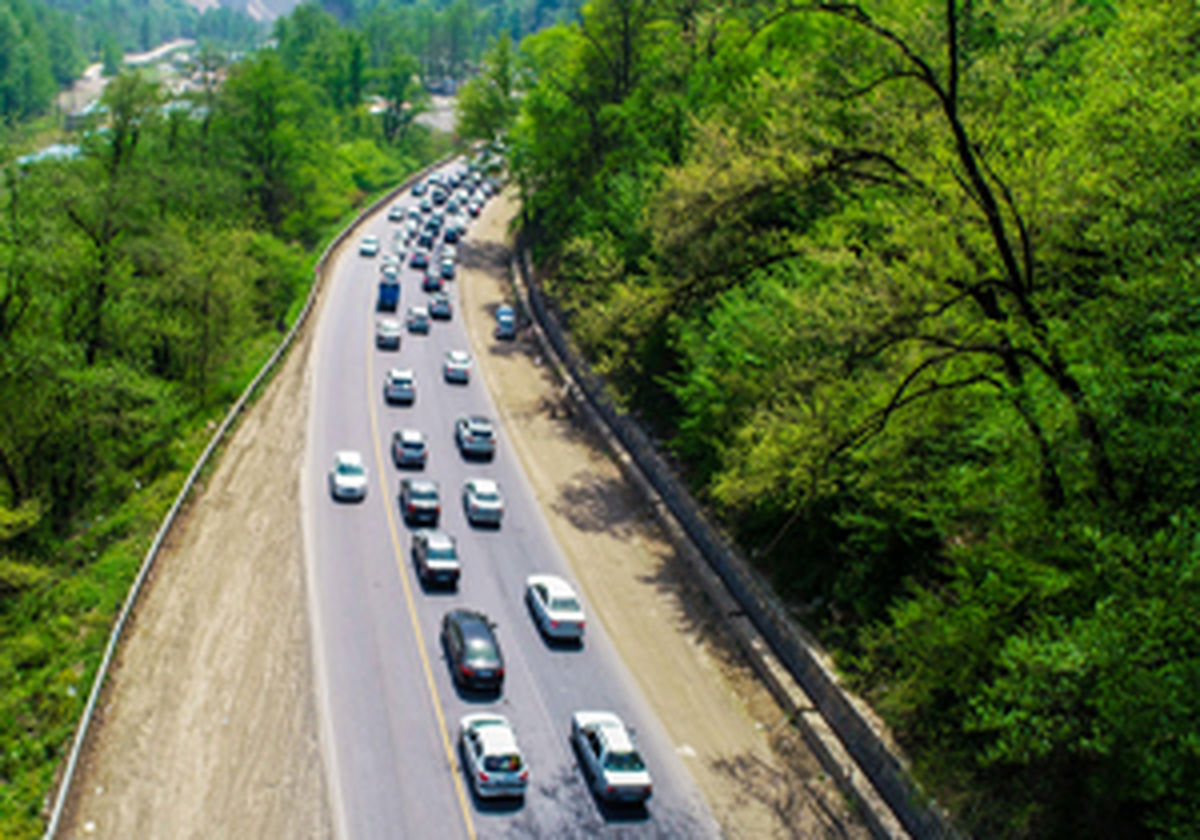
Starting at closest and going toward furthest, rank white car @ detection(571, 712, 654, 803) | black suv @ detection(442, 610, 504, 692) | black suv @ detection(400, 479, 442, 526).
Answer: white car @ detection(571, 712, 654, 803), black suv @ detection(442, 610, 504, 692), black suv @ detection(400, 479, 442, 526)

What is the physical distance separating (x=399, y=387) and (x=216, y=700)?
21892 millimetres

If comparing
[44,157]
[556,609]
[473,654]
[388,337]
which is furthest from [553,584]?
[44,157]

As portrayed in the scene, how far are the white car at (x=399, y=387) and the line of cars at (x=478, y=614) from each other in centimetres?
5

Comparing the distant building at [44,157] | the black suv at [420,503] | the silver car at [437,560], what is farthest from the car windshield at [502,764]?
the distant building at [44,157]

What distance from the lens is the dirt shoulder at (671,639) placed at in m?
22.1

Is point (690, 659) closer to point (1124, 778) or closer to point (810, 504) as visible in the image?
point (810, 504)

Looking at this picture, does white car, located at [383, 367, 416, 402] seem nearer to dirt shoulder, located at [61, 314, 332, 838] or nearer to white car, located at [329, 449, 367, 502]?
white car, located at [329, 449, 367, 502]

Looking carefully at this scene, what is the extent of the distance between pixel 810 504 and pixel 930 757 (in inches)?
333

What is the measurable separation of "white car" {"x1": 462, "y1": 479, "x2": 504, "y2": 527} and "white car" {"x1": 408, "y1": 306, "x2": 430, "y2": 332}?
861 inches

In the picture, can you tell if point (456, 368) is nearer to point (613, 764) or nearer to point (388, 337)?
point (388, 337)

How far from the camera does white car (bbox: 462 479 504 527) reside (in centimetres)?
3338

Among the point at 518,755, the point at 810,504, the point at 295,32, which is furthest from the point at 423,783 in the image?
the point at 295,32

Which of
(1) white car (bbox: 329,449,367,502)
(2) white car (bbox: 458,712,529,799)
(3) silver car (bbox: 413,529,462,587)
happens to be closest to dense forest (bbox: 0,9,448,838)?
(1) white car (bbox: 329,449,367,502)

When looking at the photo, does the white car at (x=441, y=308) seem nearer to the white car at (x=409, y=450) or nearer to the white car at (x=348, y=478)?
the white car at (x=409, y=450)
